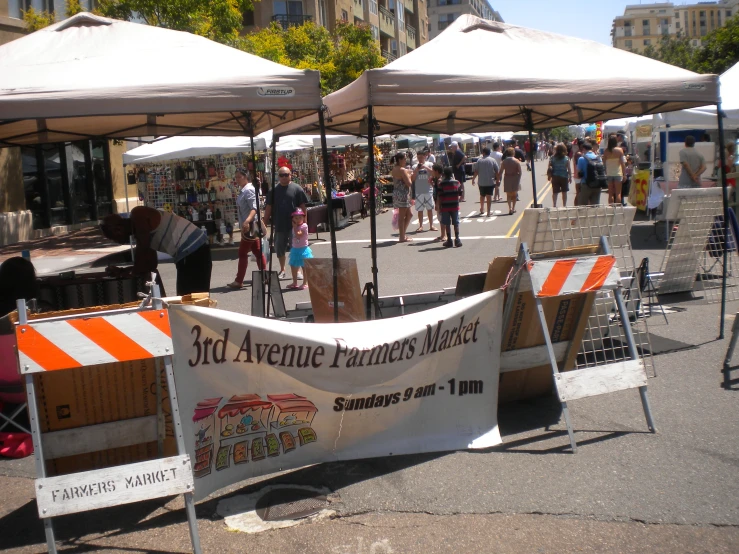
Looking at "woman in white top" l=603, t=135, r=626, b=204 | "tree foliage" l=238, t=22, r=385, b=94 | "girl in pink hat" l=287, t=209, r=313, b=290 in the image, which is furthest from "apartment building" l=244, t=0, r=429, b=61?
"girl in pink hat" l=287, t=209, r=313, b=290

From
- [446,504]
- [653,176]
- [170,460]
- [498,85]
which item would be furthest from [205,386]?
[653,176]

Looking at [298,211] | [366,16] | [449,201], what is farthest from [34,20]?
[366,16]

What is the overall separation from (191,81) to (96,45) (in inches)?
48.6

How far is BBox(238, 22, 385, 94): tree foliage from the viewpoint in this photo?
32875 mm

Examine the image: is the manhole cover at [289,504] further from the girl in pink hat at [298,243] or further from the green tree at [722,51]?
the green tree at [722,51]

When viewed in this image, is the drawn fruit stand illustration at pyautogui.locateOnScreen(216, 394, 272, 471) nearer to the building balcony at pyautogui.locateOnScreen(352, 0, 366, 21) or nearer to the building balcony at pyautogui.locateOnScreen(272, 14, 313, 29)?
the building balcony at pyautogui.locateOnScreen(272, 14, 313, 29)

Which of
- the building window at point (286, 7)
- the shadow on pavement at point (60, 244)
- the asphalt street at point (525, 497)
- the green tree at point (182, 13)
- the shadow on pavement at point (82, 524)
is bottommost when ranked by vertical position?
the asphalt street at point (525, 497)

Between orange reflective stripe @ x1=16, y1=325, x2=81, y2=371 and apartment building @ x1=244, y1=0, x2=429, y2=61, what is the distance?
3965 cm

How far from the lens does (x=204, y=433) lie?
4523mm

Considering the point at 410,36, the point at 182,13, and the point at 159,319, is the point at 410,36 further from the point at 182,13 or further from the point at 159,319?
the point at 159,319

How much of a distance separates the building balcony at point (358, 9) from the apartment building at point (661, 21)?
147m

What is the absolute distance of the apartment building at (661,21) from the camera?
603 ft

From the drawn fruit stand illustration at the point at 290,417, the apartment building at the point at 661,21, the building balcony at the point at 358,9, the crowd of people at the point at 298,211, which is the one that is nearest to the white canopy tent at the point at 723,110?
the crowd of people at the point at 298,211

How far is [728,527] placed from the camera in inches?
158
